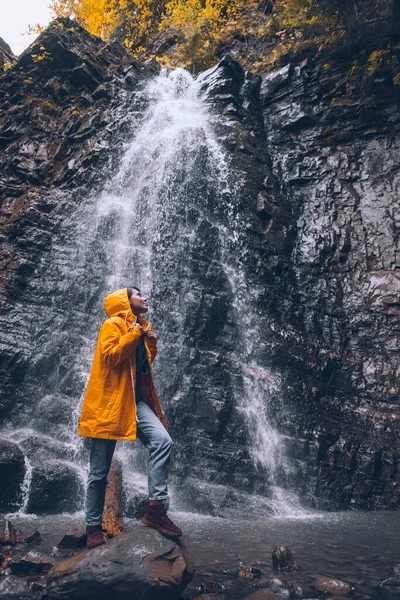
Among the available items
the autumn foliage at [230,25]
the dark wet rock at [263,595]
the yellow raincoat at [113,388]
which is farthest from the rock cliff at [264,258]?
the yellow raincoat at [113,388]

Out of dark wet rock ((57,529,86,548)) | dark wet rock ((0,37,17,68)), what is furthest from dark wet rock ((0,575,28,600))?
dark wet rock ((0,37,17,68))

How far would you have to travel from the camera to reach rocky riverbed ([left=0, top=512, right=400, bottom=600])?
3.95m

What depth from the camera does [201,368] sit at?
31.4ft

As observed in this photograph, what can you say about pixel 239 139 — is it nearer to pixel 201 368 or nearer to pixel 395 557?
pixel 201 368

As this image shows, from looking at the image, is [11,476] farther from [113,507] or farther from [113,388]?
[113,388]

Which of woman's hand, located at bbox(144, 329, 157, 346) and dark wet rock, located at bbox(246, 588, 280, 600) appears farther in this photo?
woman's hand, located at bbox(144, 329, 157, 346)

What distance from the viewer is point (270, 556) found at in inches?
195

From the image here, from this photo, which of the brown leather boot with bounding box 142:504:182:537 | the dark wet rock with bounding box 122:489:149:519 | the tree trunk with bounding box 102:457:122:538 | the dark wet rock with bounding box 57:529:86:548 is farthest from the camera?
the dark wet rock with bounding box 122:489:149:519

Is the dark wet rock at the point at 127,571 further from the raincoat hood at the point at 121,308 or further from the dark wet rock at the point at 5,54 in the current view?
the dark wet rock at the point at 5,54

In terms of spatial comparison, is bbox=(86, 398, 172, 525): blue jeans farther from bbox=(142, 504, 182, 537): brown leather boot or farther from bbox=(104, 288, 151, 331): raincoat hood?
bbox=(104, 288, 151, 331): raincoat hood

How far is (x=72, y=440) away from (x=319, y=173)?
33.7 feet

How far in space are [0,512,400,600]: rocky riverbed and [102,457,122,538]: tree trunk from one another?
326 mm

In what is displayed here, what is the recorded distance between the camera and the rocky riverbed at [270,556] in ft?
12.9

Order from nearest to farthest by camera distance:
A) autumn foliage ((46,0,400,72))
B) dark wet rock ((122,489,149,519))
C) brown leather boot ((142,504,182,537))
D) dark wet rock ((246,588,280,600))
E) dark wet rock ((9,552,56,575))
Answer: dark wet rock ((246,588,280,600)), brown leather boot ((142,504,182,537)), dark wet rock ((9,552,56,575)), dark wet rock ((122,489,149,519)), autumn foliage ((46,0,400,72))
